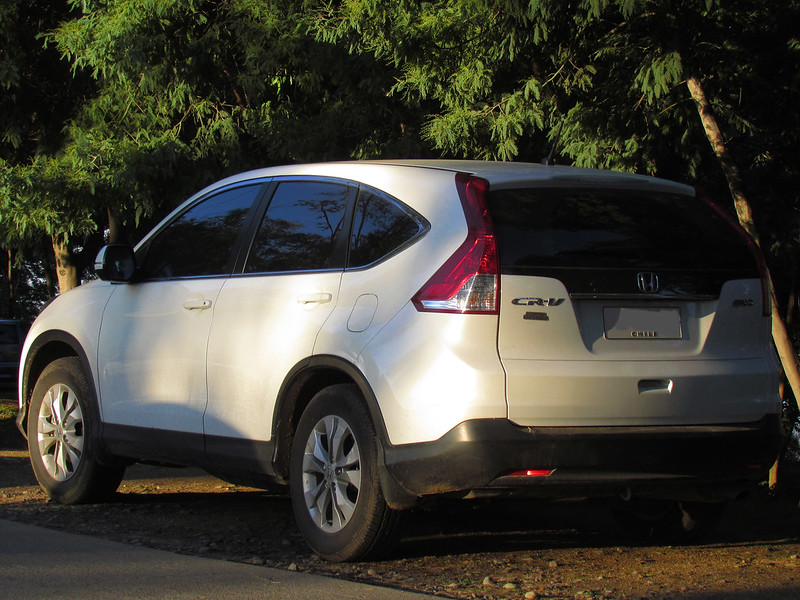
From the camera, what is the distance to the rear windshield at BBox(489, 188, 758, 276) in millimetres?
4875

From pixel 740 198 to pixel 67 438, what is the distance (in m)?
4.65

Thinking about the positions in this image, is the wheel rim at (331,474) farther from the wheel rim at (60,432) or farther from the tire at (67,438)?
the wheel rim at (60,432)

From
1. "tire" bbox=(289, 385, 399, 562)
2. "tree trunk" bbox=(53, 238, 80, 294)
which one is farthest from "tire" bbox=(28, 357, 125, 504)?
"tree trunk" bbox=(53, 238, 80, 294)

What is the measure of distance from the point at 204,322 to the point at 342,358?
1204 mm

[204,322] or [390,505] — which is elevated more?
[204,322]

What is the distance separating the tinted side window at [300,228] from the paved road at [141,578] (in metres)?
1.44

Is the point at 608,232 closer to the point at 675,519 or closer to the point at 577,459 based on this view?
the point at 577,459

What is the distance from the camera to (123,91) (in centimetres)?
1330

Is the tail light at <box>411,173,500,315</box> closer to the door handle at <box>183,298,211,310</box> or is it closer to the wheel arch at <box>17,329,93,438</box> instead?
the door handle at <box>183,298,211,310</box>

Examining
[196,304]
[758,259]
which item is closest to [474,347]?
[758,259]

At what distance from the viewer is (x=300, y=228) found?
5.79 metres

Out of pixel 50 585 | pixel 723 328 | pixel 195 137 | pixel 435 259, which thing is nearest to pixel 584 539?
pixel 723 328

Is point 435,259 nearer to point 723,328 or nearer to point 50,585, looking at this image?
point 723,328

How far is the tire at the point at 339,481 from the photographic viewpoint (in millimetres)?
5078
